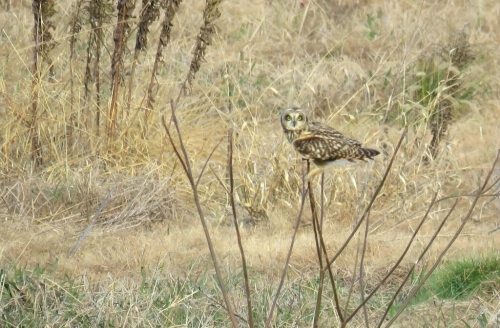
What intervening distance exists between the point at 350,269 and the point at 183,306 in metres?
1.41

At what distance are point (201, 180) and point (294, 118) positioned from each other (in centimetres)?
386

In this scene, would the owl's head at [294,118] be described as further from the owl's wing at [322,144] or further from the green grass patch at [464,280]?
the green grass patch at [464,280]

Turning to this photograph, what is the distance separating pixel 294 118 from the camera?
10.1ft

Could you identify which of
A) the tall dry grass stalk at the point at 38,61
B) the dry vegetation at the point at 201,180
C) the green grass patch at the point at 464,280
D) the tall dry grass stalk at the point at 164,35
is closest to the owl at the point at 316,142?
the dry vegetation at the point at 201,180

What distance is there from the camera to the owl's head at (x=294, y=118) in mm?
3074

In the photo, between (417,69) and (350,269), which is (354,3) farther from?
(350,269)

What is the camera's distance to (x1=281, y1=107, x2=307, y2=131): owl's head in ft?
10.1

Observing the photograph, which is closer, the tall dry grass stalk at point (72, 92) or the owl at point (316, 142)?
the owl at point (316, 142)

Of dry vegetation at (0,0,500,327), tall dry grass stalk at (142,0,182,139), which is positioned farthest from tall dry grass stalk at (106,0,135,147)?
tall dry grass stalk at (142,0,182,139)

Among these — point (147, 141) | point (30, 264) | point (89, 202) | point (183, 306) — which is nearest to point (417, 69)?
point (147, 141)

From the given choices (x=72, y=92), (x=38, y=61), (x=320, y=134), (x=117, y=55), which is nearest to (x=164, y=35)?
(x=117, y=55)

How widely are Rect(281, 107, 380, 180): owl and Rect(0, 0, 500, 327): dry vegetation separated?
3.48 feet

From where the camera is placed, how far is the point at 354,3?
11.4m

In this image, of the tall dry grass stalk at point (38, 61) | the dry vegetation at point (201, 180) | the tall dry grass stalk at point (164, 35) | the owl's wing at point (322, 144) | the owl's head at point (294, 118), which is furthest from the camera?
the tall dry grass stalk at point (38, 61)
